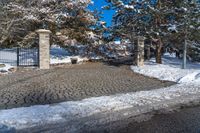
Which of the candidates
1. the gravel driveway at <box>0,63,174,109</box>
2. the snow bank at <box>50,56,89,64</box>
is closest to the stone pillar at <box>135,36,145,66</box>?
the snow bank at <box>50,56,89,64</box>

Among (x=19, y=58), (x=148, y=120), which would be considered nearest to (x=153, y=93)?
(x=148, y=120)

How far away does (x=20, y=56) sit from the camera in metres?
17.4

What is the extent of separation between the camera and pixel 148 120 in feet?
22.0

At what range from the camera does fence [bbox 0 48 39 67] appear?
1728 cm

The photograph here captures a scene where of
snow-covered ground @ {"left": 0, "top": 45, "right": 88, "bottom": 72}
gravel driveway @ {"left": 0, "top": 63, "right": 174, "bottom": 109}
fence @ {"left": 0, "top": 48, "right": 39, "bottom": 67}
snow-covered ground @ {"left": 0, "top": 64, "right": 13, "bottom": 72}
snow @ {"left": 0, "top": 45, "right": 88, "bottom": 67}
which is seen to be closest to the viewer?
gravel driveway @ {"left": 0, "top": 63, "right": 174, "bottom": 109}

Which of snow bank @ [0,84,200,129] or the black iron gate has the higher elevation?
the black iron gate

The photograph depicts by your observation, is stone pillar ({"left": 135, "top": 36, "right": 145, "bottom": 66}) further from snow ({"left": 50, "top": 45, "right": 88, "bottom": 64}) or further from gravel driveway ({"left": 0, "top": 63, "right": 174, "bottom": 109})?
gravel driveway ({"left": 0, "top": 63, "right": 174, "bottom": 109})

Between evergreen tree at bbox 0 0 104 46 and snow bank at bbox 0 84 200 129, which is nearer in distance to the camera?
snow bank at bbox 0 84 200 129

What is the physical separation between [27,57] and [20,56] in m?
0.42

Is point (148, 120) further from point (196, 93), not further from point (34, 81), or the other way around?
point (34, 81)

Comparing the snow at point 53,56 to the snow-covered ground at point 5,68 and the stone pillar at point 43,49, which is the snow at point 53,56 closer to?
the snow-covered ground at point 5,68

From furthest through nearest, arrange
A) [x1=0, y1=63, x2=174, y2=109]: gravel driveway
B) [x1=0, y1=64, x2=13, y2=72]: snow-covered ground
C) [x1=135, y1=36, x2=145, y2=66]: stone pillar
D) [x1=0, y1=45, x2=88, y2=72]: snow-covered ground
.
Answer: [x1=135, y1=36, x2=145, y2=66]: stone pillar → [x1=0, y1=45, x2=88, y2=72]: snow-covered ground → [x1=0, y1=64, x2=13, y2=72]: snow-covered ground → [x1=0, y1=63, x2=174, y2=109]: gravel driveway

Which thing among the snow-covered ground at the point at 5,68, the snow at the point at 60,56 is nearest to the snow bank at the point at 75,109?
the snow-covered ground at the point at 5,68

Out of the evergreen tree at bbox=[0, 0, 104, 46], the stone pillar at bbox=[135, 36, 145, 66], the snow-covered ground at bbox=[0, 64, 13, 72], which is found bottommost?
the snow-covered ground at bbox=[0, 64, 13, 72]
